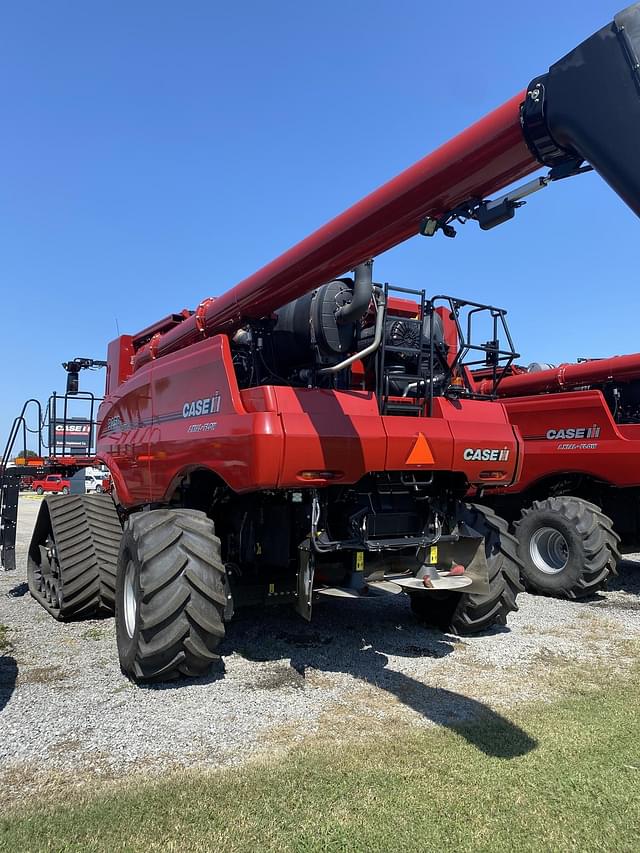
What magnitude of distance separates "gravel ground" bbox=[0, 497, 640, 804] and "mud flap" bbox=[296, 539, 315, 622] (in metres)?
0.54

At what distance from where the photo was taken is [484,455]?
17.6 ft

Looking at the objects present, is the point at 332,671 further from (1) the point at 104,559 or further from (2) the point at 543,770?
(1) the point at 104,559

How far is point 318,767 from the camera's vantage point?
3328mm

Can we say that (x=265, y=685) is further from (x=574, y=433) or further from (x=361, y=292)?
(x=574, y=433)

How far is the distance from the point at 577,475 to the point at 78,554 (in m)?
6.24

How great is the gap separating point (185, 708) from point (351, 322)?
2.78 m

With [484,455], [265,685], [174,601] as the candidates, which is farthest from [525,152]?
[265,685]

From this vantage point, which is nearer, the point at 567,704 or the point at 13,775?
the point at 13,775

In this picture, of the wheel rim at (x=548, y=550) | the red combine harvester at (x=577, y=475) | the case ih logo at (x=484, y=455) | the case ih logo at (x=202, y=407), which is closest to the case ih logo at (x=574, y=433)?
the red combine harvester at (x=577, y=475)

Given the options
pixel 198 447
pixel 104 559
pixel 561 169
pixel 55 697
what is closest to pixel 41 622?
pixel 104 559

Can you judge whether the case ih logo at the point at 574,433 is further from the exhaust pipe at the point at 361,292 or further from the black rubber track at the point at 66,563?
the black rubber track at the point at 66,563

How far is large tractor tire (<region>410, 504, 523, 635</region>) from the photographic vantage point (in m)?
5.70

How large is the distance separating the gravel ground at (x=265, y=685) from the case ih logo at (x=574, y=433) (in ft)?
7.85

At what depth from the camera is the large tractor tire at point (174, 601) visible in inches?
172
